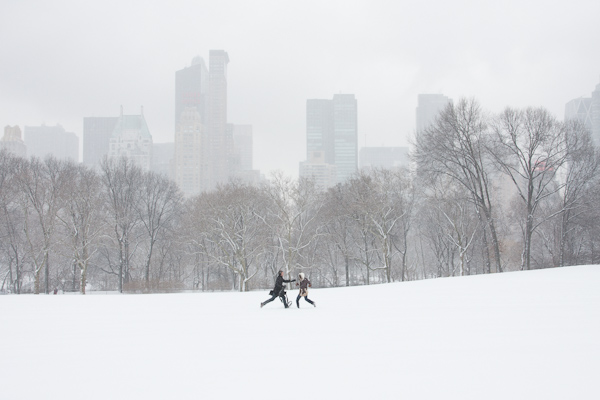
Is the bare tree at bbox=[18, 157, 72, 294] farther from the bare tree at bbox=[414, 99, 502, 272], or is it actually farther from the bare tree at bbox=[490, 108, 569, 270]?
the bare tree at bbox=[490, 108, 569, 270]

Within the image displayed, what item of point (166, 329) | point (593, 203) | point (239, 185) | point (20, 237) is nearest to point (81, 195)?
point (20, 237)

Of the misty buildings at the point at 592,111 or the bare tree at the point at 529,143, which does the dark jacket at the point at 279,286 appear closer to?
the bare tree at the point at 529,143

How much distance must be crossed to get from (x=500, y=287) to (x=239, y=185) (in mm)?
32057

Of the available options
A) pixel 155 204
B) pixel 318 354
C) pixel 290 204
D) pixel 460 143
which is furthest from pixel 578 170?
pixel 155 204

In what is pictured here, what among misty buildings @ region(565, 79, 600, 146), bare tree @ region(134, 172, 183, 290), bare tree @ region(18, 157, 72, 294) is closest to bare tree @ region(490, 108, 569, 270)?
bare tree @ region(134, 172, 183, 290)

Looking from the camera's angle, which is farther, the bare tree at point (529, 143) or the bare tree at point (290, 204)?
the bare tree at point (290, 204)

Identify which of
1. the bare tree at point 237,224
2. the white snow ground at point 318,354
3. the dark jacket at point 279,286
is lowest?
the white snow ground at point 318,354

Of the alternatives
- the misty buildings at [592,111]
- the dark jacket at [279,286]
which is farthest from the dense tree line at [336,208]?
the misty buildings at [592,111]

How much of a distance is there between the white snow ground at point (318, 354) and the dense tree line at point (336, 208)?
20606 mm

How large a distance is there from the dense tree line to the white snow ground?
20.6m

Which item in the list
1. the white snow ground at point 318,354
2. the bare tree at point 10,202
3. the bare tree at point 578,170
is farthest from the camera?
the bare tree at point 10,202

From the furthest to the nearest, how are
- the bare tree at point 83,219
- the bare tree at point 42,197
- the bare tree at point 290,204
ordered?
the bare tree at point 290,204 → the bare tree at point 83,219 → the bare tree at point 42,197

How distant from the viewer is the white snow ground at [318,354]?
621 centimetres

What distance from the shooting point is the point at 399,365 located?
287 inches
